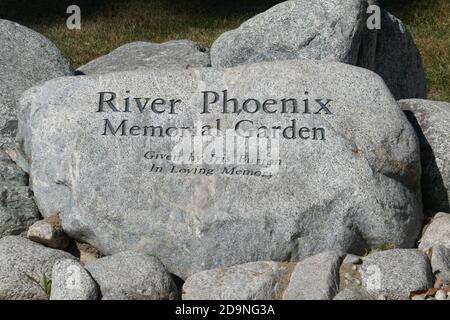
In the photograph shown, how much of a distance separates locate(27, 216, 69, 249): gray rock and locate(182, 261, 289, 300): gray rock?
0.83 metres

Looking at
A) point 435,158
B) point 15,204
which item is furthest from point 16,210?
point 435,158

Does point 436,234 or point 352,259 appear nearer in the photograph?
point 352,259

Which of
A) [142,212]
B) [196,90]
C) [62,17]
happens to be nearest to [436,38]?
[62,17]

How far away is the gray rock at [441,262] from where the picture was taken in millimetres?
5227

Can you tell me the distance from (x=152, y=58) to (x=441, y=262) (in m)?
3.49

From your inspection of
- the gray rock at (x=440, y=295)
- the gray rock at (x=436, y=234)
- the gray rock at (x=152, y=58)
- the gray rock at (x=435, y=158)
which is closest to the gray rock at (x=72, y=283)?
the gray rock at (x=440, y=295)

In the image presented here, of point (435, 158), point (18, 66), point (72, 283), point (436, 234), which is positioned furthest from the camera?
point (18, 66)

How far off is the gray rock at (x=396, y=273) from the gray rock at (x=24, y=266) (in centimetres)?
171

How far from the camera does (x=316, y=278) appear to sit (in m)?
5.00

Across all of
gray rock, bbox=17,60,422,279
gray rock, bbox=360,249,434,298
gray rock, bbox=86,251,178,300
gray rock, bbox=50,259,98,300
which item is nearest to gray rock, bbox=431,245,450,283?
gray rock, bbox=360,249,434,298

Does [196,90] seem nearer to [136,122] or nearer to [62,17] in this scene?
[136,122]

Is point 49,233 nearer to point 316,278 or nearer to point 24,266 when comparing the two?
point 24,266

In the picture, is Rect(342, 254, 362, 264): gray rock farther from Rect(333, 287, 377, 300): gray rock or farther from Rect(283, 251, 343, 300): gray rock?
Rect(333, 287, 377, 300): gray rock

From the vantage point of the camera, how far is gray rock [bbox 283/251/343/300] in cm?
490
